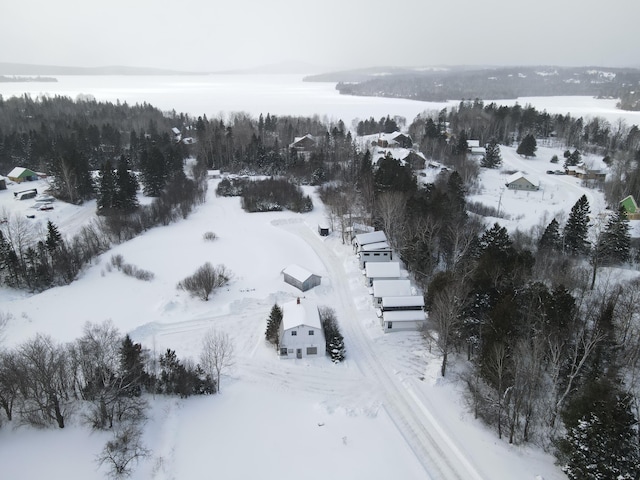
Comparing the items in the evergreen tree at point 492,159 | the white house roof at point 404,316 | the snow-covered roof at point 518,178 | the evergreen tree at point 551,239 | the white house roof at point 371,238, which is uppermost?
the evergreen tree at point 492,159

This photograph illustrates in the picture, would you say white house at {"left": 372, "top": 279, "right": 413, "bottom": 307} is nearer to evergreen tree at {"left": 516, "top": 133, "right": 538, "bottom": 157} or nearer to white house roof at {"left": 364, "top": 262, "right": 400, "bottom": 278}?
white house roof at {"left": 364, "top": 262, "right": 400, "bottom": 278}

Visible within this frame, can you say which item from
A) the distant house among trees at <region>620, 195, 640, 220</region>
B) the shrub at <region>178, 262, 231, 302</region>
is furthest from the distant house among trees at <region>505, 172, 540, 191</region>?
the shrub at <region>178, 262, 231, 302</region>

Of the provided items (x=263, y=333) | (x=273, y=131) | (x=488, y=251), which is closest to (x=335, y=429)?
(x=263, y=333)

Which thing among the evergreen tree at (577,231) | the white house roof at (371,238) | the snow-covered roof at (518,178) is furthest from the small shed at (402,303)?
the snow-covered roof at (518,178)

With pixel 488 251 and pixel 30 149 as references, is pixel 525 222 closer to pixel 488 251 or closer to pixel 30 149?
pixel 488 251

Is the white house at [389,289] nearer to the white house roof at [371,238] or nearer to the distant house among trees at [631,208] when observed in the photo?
the white house roof at [371,238]

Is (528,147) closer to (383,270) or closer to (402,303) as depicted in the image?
(383,270)
